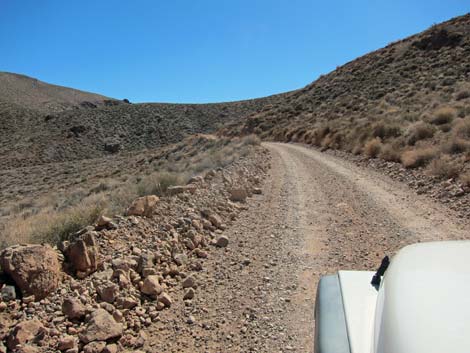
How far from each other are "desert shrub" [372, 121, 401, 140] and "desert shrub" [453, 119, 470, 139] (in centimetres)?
386

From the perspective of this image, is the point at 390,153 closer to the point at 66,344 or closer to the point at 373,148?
the point at 373,148

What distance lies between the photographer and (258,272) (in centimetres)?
570

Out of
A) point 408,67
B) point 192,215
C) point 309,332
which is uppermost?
point 408,67

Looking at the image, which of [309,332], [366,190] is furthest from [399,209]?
[309,332]

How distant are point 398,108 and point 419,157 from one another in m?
14.1

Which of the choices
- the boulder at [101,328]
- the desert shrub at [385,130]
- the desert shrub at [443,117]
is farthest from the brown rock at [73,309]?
the desert shrub at [385,130]

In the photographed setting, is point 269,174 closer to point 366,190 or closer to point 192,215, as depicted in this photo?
point 366,190

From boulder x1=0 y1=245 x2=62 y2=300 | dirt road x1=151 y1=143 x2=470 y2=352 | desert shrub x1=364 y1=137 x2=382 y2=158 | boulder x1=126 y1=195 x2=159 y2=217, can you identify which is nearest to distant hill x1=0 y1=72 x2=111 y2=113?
desert shrub x1=364 y1=137 x2=382 y2=158

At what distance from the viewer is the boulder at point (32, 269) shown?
4207mm

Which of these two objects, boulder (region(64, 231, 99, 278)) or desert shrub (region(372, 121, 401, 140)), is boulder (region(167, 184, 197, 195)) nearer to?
boulder (region(64, 231, 99, 278))

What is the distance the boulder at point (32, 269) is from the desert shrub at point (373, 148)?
14939mm

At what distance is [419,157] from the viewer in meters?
12.5

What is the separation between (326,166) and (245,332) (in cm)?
1295

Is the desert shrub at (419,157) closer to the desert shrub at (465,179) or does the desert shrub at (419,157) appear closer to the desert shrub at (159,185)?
the desert shrub at (465,179)
